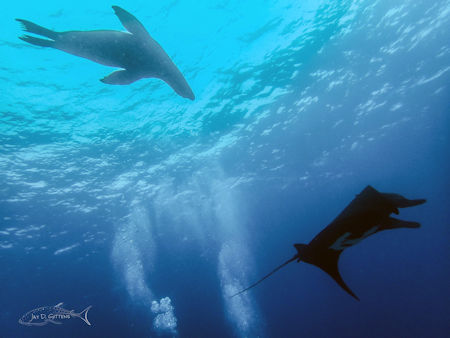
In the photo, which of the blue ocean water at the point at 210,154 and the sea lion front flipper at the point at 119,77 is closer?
the sea lion front flipper at the point at 119,77

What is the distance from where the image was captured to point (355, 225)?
296 cm

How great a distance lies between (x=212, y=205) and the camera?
28.1 m

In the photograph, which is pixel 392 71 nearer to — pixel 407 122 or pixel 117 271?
pixel 407 122

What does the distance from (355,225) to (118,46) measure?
4561 millimetres

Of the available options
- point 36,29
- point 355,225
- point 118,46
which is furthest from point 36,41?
point 355,225

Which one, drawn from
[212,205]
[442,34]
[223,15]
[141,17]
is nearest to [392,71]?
[442,34]

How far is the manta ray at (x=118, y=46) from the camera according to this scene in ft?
12.2

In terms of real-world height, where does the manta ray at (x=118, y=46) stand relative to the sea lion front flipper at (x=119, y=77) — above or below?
above

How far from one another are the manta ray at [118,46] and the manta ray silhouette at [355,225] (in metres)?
3.67

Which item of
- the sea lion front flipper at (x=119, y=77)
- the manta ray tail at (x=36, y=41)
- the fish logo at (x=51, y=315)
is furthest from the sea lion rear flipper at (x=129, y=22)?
the fish logo at (x=51, y=315)

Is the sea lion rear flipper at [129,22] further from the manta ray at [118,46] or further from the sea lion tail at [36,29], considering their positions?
the sea lion tail at [36,29]

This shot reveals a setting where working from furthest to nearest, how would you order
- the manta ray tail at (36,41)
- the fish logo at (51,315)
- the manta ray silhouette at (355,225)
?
1. the fish logo at (51,315)
2. the manta ray tail at (36,41)
3. the manta ray silhouette at (355,225)

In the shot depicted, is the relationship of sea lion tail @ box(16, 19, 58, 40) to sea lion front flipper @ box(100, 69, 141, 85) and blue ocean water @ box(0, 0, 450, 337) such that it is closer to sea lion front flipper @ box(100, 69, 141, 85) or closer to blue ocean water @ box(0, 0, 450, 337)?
sea lion front flipper @ box(100, 69, 141, 85)

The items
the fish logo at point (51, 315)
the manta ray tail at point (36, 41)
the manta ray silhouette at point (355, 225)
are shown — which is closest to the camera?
the manta ray silhouette at point (355, 225)
